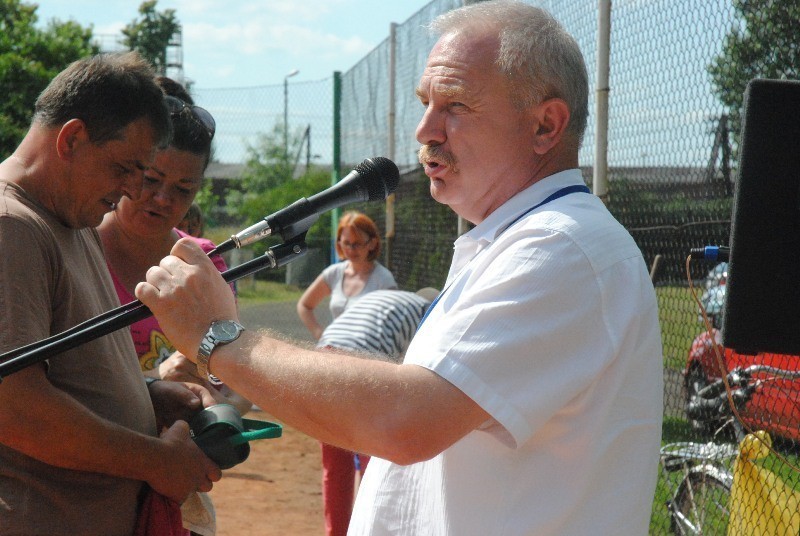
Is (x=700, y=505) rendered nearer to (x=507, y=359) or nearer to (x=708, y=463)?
(x=708, y=463)

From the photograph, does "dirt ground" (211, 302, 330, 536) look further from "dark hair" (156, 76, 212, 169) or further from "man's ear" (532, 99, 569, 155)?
"man's ear" (532, 99, 569, 155)

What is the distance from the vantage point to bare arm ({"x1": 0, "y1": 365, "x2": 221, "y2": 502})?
6.69 ft

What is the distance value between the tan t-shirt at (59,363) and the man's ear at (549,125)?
1119 mm

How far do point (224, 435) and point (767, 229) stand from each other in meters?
1.45

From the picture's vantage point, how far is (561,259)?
1.56 metres

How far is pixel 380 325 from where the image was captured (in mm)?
4461

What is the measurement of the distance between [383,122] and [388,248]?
109 centimetres

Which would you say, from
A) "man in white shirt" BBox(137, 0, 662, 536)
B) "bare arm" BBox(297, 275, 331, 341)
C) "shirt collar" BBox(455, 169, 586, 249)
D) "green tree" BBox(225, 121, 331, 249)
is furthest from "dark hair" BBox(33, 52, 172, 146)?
"green tree" BBox(225, 121, 331, 249)

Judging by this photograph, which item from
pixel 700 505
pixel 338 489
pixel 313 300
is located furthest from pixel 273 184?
pixel 700 505

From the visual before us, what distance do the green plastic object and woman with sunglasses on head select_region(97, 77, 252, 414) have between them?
1.87ft

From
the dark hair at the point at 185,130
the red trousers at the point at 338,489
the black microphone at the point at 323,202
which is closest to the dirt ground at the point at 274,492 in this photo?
the red trousers at the point at 338,489

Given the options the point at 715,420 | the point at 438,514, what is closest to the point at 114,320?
the point at 438,514

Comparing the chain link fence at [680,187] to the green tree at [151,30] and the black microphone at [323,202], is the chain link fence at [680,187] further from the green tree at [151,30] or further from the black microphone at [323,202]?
the green tree at [151,30]

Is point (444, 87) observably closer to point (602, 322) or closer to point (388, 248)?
point (602, 322)
